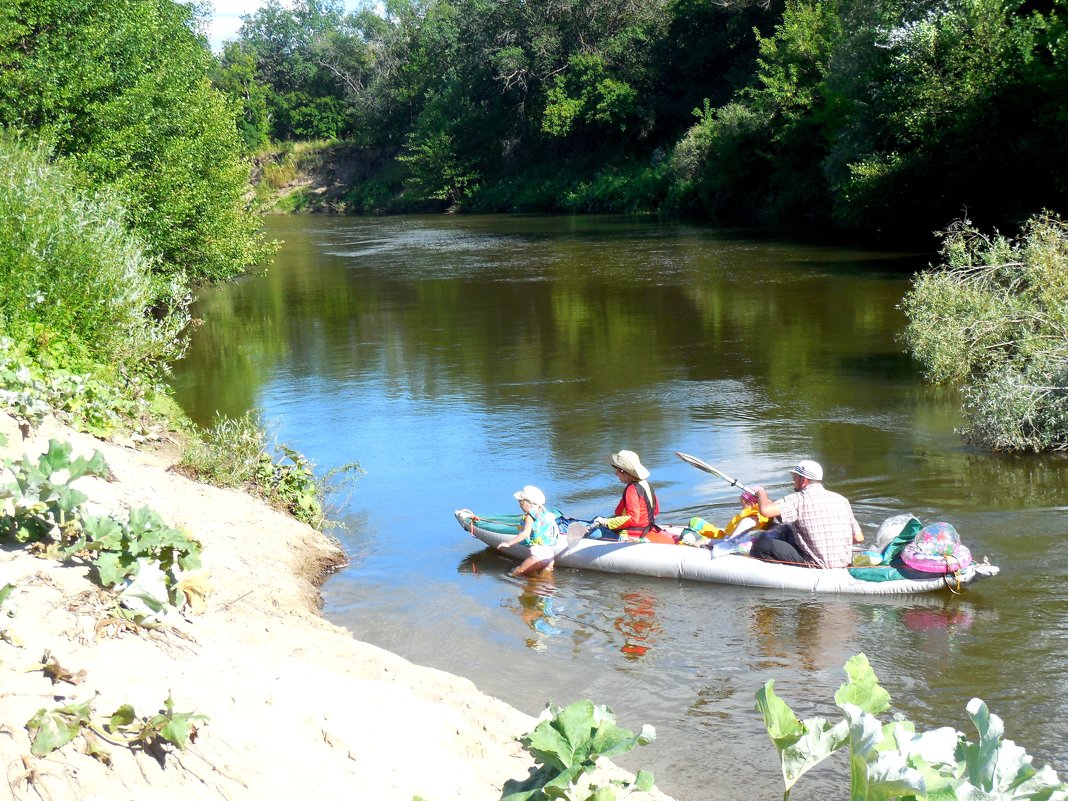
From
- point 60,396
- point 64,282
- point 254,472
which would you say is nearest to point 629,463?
point 254,472

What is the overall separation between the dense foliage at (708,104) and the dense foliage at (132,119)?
9.22 m

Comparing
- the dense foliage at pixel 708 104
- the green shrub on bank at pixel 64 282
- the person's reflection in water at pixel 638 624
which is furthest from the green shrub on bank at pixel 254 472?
the dense foliage at pixel 708 104

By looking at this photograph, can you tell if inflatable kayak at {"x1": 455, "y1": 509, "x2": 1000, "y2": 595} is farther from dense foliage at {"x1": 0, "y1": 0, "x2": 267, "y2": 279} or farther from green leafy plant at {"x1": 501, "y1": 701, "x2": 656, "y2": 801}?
dense foliage at {"x1": 0, "y1": 0, "x2": 267, "y2": 279}

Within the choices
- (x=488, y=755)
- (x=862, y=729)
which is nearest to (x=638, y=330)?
(x=488, y=755)

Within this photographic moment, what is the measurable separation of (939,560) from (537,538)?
312 centimetres

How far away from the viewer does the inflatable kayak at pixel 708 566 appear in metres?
8.09

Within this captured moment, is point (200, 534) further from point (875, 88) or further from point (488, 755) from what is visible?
point (875, 88)

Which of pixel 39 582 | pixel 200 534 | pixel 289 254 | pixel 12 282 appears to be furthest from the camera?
pixel 289 254

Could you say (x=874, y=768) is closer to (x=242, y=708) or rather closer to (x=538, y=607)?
(x=242, y=708)

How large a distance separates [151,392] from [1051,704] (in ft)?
33.9

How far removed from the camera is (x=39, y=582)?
15.8 feet

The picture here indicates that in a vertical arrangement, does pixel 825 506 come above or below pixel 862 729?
below

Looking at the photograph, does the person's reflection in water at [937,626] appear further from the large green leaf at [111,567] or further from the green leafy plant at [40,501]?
the green leafy plant at [40,501]

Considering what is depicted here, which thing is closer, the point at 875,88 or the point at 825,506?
the point at 825,506
